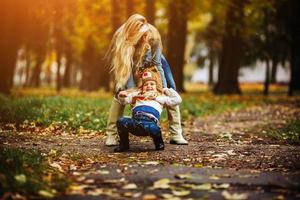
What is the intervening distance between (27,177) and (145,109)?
2.69m

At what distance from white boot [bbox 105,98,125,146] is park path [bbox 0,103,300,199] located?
0.71ft

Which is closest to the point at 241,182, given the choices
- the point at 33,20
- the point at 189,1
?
the point at 189,1

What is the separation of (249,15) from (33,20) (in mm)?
11381

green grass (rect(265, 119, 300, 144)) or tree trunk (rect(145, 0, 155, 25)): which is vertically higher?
tree trunk (rect(145, 0, 155, 25))

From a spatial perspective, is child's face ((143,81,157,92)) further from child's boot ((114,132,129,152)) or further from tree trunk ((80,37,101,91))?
tree trunk ((80,37,101,91))

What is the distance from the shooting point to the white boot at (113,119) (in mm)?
8719

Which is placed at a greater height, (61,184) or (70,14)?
(70,14)

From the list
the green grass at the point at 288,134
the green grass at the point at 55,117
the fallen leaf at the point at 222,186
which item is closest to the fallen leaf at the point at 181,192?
the fallen leaf at the point at 222,186

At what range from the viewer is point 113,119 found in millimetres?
8805

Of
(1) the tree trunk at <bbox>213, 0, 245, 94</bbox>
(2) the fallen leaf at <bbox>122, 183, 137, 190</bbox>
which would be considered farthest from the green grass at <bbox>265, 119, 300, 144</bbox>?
(1) the tree trunk at <bbox>213, 0, 245, 94</bbox>

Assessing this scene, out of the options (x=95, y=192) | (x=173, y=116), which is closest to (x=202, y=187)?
(x=95, y=192)

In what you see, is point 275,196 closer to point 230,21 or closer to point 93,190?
point 93,190

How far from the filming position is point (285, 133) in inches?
442

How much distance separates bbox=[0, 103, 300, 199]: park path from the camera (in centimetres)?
544
